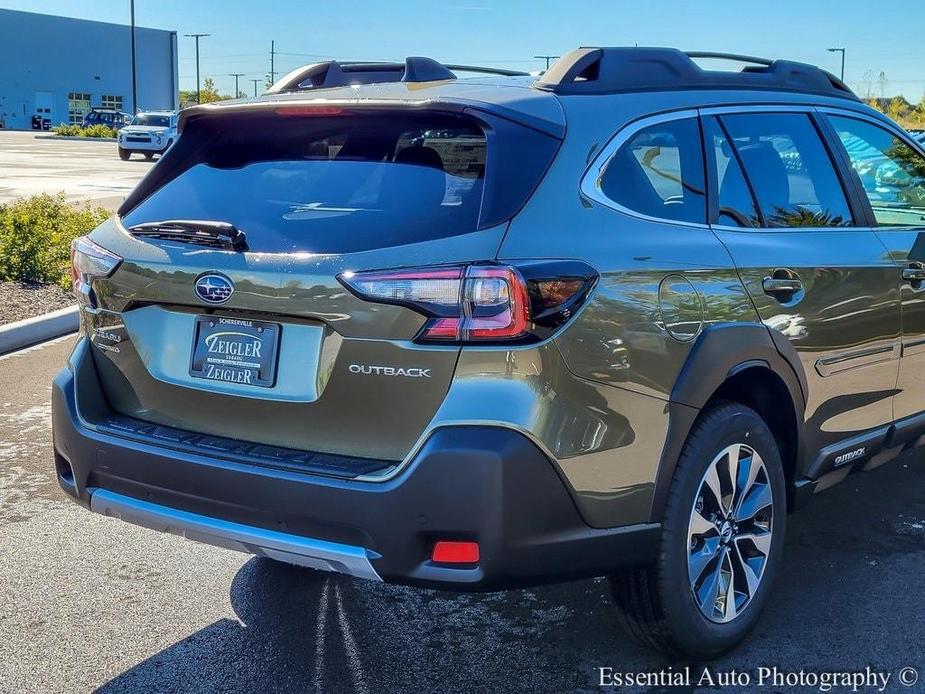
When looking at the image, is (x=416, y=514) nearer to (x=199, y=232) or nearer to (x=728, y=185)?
(x=199, y=232)

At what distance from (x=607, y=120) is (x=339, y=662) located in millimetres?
1852

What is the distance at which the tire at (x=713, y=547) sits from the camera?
3.20 metres

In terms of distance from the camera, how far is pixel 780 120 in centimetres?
409

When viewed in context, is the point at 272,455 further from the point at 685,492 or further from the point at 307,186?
the point at 685,492

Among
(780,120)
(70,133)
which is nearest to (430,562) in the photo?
(780,120)

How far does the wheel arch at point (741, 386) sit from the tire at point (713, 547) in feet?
0.24

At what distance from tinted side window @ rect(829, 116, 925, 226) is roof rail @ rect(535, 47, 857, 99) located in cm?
32

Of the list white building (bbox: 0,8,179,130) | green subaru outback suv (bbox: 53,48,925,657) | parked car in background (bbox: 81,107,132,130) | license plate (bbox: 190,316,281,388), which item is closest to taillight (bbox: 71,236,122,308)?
green subaru outback suv (bbox: 53,48,925,657)

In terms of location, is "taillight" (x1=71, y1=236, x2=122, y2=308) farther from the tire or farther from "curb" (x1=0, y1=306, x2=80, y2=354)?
"curb" (x1=0, y1=306, x2=80, y2=354)

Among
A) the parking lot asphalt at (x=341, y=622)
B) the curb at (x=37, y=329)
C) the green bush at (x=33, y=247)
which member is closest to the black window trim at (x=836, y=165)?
the parking lot asphalt at (x=341, y=622)

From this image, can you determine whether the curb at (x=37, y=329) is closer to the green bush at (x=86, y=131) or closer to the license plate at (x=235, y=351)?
the license plate at (x=235, y=351)

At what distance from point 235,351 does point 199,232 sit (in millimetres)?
394

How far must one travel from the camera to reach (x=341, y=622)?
12.3 ft

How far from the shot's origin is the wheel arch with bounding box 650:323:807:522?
10.3 ft
